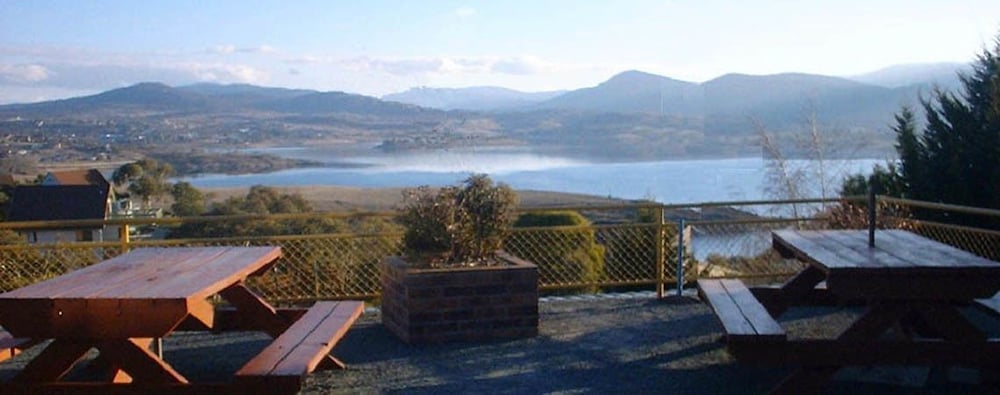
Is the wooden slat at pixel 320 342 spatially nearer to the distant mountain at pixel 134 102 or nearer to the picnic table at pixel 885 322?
the picnic table at pixel 885 322

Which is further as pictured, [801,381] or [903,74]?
→ [903,74]

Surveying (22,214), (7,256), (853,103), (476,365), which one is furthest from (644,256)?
(853,103)

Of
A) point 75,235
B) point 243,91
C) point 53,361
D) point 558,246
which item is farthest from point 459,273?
point 243,91

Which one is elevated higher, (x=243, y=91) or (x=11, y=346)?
(x=243, y=91)

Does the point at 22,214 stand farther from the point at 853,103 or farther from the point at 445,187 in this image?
the point at 853,103

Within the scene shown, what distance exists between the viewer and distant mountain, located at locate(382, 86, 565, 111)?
1354 centimetres

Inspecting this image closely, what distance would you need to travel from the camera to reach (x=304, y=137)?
60.9ft

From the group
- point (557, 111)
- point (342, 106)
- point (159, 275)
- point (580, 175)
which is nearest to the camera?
point (159, 275)

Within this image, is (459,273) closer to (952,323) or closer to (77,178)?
(952,323)

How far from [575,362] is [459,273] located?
97cm

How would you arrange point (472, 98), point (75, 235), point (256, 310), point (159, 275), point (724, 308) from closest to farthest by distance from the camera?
point (159, 275) < point (724, 308) < point (256, 310) < point (75, 235) < point (472, 98)

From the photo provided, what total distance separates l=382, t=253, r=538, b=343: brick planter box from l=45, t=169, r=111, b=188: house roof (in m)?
11.4

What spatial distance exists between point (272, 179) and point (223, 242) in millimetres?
11146

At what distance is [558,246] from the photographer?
9078 mm
